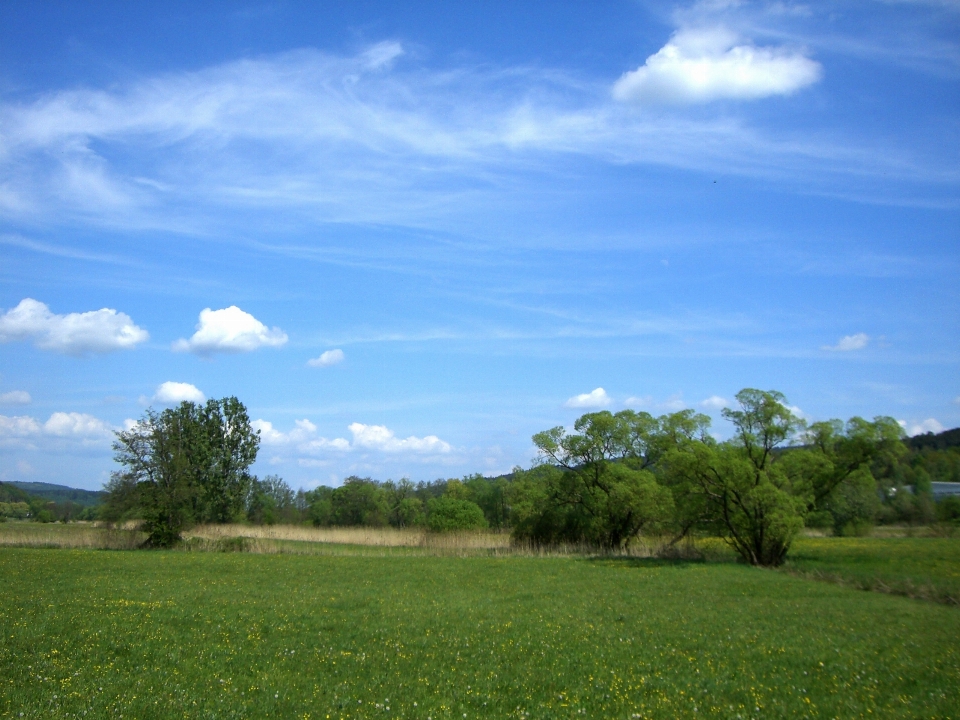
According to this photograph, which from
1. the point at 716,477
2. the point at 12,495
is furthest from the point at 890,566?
the point at 12,495

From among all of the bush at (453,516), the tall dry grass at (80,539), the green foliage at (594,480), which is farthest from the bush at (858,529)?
the tall dry grass at (80,539)

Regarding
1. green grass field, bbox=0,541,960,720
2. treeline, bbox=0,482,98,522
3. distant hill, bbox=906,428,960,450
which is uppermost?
distant hill, bbox=906,428,960,450

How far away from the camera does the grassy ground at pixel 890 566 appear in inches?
1117

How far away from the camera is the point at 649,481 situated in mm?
47281

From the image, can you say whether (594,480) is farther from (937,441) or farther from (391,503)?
(937,441)

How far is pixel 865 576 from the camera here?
3144 cm

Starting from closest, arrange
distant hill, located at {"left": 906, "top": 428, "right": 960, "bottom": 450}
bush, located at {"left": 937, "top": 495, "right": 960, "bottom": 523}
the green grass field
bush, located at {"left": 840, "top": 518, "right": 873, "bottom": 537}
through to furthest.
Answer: the green grass field
bush, located at {"left": 937, "top": 495, "right": 960, "bottom": 523}
bush, located at {"left": 840, "top": 518, "right": 873, "bottom": 537}
distant hill, located at {"left": 906, "top": 428, "right": 960, "bottom": 450}

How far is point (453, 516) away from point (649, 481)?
19915mm

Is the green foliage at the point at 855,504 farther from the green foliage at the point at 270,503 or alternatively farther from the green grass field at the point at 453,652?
the green foliage at the point at 270,503

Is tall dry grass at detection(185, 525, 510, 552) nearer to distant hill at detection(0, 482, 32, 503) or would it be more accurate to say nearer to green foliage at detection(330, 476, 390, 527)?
green foliage at detection(330, 476, 390, 527)

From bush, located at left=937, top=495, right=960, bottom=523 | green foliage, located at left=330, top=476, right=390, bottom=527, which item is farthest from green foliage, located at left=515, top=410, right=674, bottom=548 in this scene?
green foliage, located at left=330, top=476, right=390, bottom=527

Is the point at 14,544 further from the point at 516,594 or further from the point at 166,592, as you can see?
the point at 516,594

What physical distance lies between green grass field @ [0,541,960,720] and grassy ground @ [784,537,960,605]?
4489 mm

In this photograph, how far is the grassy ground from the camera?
93.1 ft
